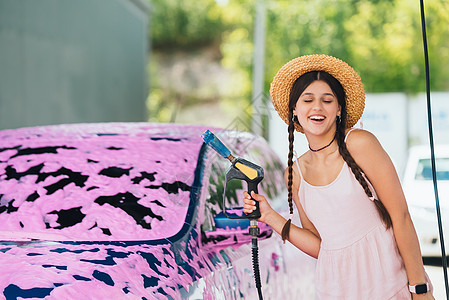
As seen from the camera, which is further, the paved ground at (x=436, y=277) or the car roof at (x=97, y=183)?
the paved ground at (x=436, y=277)

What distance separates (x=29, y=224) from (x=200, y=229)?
65 cm

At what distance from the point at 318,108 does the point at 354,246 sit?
0.47m

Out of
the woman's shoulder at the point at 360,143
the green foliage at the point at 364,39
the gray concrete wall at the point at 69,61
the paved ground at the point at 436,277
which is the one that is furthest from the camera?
the green foliage at the point at 364,39

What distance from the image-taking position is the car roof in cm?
260

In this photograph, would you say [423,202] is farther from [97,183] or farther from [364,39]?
[364,39]

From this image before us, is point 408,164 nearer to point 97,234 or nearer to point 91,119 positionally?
point 91,119

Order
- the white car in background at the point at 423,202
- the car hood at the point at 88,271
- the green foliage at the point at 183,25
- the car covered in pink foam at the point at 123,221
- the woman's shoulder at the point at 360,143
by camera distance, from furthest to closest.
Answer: the green foliage at the point at 183,25 < the white car in background at the point at 423,202 < the woman's shoulder at the point at 360,143 < the car covered in pink foam at the point at 123,221 < the car hood at the point at 88,271

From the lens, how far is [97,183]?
9.32 ft

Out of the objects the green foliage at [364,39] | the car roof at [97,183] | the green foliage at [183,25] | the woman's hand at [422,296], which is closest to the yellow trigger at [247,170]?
the car roof at [97,183]

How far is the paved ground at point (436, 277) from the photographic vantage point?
5219mm

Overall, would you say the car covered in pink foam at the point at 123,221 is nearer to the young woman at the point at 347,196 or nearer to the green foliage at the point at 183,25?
the young woman at the point at 347,196

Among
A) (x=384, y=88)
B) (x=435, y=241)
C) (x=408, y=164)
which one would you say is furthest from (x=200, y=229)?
(x=384, y=88)

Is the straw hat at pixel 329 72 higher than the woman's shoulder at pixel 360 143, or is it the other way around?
the straw hat at pixel 329 72

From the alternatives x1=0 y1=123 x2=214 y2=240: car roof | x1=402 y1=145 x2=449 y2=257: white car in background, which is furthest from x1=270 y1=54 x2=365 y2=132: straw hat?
x1=402 y1=145 x2=449 y2=257: white car in background
